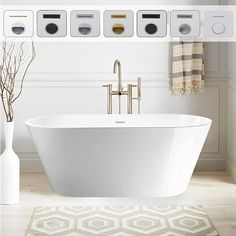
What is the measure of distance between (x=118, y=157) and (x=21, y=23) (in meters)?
1.88

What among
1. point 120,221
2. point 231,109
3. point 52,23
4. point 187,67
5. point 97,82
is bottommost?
point 120,221

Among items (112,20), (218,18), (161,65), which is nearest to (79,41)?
(112,20)

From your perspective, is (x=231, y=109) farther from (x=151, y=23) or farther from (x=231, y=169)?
(x=151, y=23)

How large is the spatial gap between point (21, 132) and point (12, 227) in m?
1.84

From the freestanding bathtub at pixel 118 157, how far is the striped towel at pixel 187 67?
3.08ft

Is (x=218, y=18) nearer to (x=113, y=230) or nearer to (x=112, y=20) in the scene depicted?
(x=112, y=20)

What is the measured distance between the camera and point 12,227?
4055 mm

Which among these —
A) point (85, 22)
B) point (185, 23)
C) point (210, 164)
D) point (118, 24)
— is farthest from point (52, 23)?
point (210, 164)

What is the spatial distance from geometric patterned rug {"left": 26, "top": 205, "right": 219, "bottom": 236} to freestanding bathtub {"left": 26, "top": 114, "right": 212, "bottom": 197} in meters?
Result: 0.34

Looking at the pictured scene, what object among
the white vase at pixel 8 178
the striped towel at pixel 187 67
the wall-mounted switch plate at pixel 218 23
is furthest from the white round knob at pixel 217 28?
the white vase at pixel 8 178

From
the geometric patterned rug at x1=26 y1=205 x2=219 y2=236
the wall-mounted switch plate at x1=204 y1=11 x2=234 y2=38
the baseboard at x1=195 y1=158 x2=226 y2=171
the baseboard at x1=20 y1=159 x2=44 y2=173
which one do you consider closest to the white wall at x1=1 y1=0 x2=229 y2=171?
the baseboard at x1=20 y1=159 x2=44 y2=173

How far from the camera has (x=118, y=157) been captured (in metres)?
4.76

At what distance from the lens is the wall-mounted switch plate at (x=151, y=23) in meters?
5.41

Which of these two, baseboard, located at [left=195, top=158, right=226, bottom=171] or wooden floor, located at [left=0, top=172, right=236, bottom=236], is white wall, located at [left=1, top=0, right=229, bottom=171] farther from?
wooden floor, located at [left=0, top=172, right=236, bottom=236]
